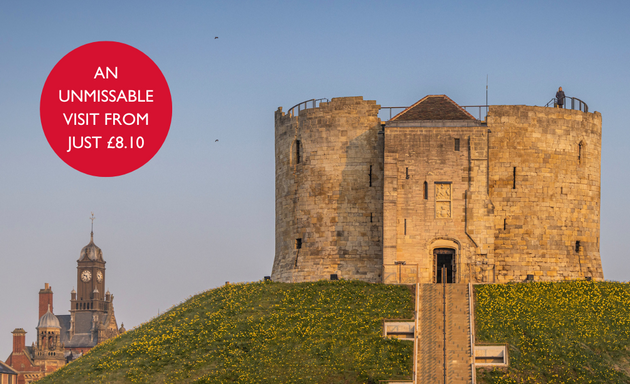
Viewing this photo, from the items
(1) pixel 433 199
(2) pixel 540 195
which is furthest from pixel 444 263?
(2) pixel 540 195

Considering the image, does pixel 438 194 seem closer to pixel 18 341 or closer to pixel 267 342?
pixel 267 342

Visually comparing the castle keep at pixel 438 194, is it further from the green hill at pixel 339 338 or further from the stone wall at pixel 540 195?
the green hill at pixel 339 338

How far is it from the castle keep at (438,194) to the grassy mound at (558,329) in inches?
147

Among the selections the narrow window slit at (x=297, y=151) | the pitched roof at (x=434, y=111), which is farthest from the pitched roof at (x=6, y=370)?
the pitched roof at (x=434, y=111)

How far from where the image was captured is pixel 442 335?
44312mm

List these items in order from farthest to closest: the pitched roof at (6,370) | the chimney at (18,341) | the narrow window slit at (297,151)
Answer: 1. the chimney at (18,341)
2. the pitched roof at (6,370)
3. the narrow window slit at (297,151)

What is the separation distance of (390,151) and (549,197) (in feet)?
32.5

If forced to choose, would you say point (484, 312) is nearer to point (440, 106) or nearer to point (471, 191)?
point (471, 191)

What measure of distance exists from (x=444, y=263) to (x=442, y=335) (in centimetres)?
1040

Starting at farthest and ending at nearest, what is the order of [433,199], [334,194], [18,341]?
[18,341], [334,194], [433,199]

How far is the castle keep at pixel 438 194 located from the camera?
5381 cm

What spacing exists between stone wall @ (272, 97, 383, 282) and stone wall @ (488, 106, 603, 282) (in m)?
7.00

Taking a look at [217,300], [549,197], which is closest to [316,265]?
[217,300]

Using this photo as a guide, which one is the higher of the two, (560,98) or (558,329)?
(560,98)
